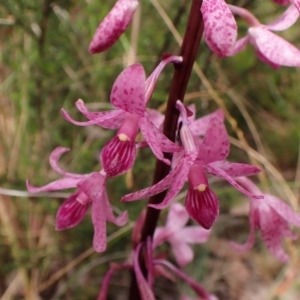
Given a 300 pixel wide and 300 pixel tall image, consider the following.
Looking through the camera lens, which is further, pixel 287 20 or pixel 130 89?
pixel 287 20

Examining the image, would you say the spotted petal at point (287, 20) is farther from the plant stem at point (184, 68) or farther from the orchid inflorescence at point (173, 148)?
the plant stem at point (184, 68)

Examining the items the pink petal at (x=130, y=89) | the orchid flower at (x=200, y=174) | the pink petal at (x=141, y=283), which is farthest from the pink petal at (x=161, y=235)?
the pink petal at (x=130, y=89)

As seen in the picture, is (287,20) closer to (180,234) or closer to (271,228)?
(271,228)

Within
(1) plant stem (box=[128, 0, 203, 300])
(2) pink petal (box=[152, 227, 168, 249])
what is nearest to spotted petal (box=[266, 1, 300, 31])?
(1) plant stem (box=[128, 0, 203, 300])

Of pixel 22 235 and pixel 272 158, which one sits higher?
pixel 22 235

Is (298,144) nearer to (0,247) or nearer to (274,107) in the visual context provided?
(274,107)

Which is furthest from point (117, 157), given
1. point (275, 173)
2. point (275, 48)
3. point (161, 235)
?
point (275, 173)

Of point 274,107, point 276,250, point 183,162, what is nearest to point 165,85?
point 274,107

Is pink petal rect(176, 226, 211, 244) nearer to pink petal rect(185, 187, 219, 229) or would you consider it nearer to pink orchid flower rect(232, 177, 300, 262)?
pink orchid flower rect(232, 177, 300, 262)
